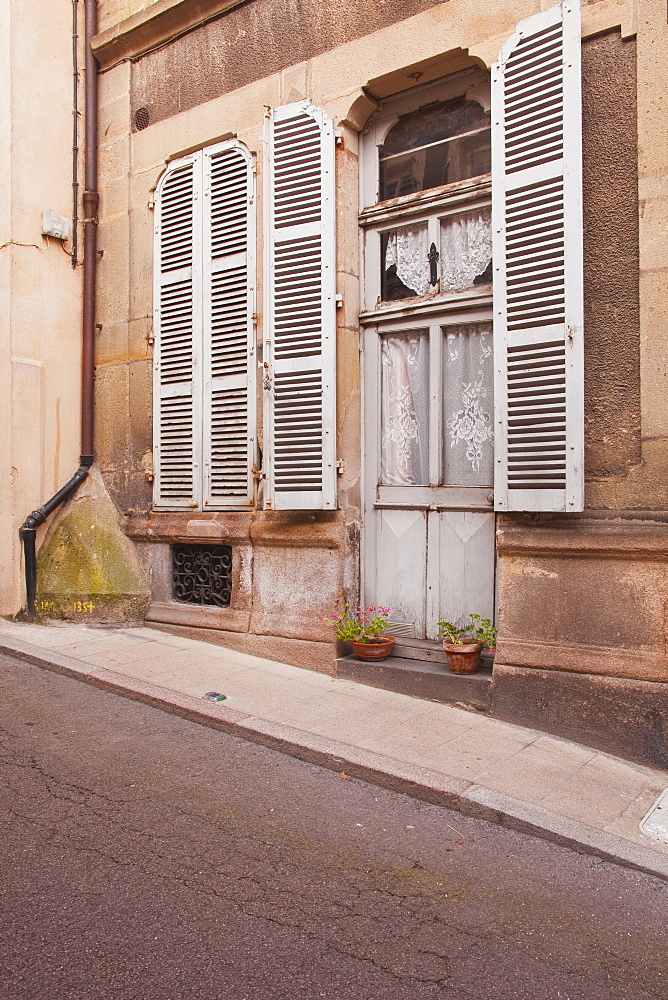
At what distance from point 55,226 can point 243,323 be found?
2364 millimetres

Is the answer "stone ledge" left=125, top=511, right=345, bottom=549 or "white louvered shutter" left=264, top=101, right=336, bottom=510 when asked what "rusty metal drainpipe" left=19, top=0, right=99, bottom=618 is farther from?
"white louvered shutter" left=264, top=101, right=336, bottom=510

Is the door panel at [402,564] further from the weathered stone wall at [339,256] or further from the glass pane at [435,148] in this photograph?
the glass pane at [435,148]

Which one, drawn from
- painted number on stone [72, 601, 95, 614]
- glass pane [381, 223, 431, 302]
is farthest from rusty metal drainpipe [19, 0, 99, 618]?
glass pane [381, 223, 431, 302]

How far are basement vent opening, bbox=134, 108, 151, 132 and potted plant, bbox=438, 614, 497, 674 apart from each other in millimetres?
5381

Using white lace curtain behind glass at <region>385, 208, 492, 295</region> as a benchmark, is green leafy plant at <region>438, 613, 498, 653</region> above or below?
below

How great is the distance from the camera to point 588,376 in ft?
15.3

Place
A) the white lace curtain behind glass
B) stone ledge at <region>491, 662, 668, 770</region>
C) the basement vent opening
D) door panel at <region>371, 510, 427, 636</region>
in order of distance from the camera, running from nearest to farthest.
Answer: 1. stone ledge at <region>491, 662, 668, 770</region>
2. the white lace curtain behind glass
3. door panel at <region>371, 510, 427, 636</region>
4. the basement vent opening

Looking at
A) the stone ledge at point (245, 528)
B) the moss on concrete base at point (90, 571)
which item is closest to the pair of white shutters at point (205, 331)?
the stone ledge at point (245, 528)

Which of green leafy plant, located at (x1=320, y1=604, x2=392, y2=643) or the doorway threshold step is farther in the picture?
green leafy plant, located at (x1=320, y1=604, x2=392, y2=643)

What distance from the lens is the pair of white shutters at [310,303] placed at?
4594 millimetres

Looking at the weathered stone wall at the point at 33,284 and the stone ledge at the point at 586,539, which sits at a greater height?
the weathered stone wall at the point at 33,284

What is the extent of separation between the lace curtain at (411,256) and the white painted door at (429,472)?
0.31 metres

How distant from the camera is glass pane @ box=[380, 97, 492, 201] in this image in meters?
5.49

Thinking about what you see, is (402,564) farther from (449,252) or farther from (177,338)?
(177,338)
